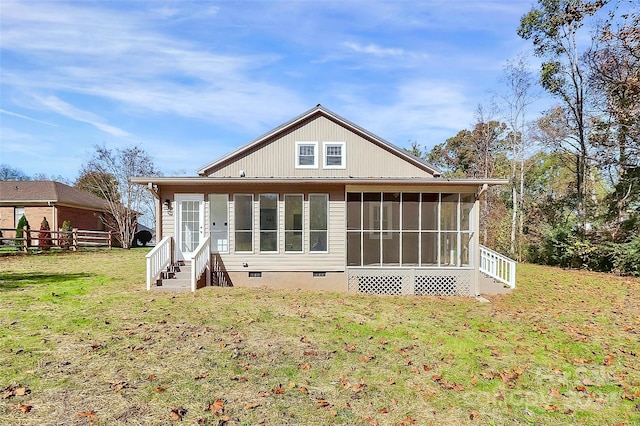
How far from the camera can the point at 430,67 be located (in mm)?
17719

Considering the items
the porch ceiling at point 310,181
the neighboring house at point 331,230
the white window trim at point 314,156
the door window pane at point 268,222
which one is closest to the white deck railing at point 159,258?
the neighboring house at point 331,230

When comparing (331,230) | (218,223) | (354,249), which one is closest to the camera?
(354,249)

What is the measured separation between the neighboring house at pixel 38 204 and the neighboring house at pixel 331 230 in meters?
16.5

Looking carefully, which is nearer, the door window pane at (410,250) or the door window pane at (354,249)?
the door window pane at (410,250)

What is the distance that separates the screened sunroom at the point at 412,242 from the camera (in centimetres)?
1045

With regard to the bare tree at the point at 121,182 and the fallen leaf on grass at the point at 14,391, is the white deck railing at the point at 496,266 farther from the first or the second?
the bare tree at the point at 121,182

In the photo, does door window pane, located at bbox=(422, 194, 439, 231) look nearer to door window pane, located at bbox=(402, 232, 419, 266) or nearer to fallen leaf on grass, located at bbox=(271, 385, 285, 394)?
door window pane, located at bbox=(402, 232, 419, 266)

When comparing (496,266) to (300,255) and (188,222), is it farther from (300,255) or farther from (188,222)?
(188,222)

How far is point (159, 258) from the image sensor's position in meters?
9.96

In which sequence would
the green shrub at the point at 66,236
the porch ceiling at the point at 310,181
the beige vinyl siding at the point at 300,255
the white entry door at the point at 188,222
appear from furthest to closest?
the green shrub at the point at 66,236 < the white entry door at the point at 188,222 < the beige vinyl siding at the point at 300,255 < the porch ceiling at the point at 310,181

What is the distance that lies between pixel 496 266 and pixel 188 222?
→ 32.2 ft

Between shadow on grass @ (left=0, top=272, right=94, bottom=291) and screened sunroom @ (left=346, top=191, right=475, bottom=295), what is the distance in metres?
8.81

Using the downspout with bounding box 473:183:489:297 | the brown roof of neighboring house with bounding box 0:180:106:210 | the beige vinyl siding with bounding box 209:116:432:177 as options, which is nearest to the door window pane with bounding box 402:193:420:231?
the downspout with bounding box 473:183:489:297

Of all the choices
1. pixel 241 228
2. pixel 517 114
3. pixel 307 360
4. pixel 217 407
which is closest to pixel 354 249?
pixel 241 228
